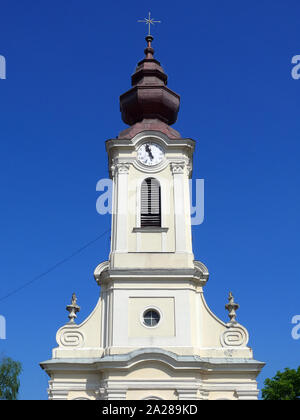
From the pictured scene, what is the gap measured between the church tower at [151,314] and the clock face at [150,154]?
4cm

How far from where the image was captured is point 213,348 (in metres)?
20.7

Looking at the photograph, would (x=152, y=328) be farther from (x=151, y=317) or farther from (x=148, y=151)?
(x=148, y=151)

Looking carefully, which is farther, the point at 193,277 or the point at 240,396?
the point at 193,277

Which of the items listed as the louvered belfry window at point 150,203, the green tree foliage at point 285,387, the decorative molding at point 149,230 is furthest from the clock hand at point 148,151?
the green tree foliage at point 285,387

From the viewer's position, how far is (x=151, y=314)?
827 inches

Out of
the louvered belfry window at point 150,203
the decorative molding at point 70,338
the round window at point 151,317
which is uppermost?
the louvered belfry window at point 150,203

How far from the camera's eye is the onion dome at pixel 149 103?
25038mm

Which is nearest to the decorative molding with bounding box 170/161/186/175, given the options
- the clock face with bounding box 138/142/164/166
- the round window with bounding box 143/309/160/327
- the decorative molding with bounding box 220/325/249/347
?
the clock face with bounding box 138/142/164/166

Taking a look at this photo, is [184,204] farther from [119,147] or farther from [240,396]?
[240,396]

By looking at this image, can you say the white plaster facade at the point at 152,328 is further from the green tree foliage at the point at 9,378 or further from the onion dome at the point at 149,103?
the green tree foliage at the point at 9,378

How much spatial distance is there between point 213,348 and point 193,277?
2.70m

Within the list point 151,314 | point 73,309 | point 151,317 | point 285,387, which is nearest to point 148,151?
point 151,314
